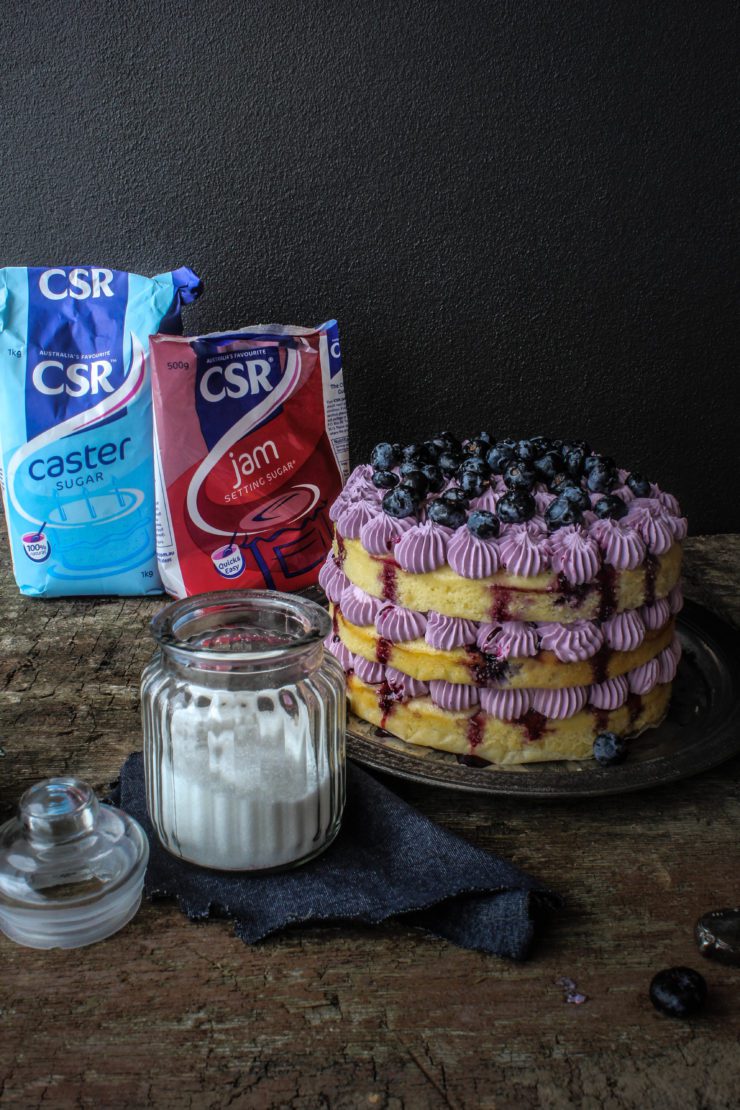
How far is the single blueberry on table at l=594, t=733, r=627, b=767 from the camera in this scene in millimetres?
1135

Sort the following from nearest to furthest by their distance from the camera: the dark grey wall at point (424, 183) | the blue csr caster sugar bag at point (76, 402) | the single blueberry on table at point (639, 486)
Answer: the single blueberry on table at point (639, 486) < the blue csr caster sugar bag at point (76, 402) < the dark grey wall at point (424, 183)

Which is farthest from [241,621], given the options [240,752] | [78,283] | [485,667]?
[78,283]

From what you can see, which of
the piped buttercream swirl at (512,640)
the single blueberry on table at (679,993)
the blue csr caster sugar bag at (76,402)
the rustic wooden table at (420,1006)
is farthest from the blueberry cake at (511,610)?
the blue csr caster sugar bag at (76,402)

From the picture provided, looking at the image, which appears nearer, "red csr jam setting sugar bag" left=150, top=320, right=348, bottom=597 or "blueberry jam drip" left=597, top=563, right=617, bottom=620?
"blueberry jam drip" left=597, top=563, right=617, bottom=620

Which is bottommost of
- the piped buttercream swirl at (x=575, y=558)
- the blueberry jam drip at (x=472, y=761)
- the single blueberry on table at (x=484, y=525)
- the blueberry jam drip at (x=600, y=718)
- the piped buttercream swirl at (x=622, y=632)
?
the blueberry jam drip at (x=472, y=761)

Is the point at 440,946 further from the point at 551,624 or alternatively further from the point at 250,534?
the point at 250,534

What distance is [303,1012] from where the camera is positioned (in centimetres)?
82

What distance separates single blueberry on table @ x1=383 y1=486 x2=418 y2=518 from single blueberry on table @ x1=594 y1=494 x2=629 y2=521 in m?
0.21

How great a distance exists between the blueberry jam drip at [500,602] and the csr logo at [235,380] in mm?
652

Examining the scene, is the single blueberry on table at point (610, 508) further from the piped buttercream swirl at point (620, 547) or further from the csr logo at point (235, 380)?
the csr logo at point (235, 380)

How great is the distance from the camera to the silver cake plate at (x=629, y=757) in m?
1.06

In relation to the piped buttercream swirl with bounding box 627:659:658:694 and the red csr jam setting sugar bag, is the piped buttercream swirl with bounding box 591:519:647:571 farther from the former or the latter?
the red csr jam setting sugar bag

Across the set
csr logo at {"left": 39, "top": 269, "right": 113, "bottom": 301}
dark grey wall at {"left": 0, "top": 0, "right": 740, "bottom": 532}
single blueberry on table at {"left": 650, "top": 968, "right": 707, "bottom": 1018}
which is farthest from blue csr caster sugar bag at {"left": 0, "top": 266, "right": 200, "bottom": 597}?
single blueberry on table at {"left": 650, "top": 968, "right": 707, "bottom": 1018}

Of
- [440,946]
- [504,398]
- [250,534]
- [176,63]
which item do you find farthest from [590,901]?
[176,63]
